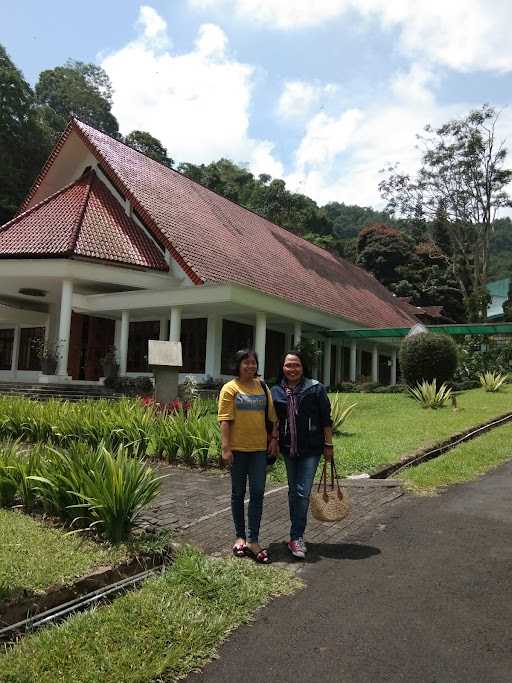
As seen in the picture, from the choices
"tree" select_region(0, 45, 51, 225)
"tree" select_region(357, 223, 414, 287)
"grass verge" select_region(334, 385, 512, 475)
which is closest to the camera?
"grass verge" select_region(334, 385, 512, 475)

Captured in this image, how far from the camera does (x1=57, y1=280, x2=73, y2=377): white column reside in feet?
56.5

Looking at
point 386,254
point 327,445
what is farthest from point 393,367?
point 327,445

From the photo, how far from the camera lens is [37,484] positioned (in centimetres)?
536

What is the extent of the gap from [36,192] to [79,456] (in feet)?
71.4

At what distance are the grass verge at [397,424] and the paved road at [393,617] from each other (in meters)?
2.89

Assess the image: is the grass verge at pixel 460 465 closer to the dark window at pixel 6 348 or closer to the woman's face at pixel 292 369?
the woman's face at pixel 292 369

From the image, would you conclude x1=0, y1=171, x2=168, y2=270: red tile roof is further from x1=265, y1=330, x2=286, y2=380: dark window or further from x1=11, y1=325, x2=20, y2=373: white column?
x1=265, y1=330, x2=286, y2=380: dark window

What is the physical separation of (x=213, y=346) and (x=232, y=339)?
1.32m

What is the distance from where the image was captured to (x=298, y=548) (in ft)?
14.4

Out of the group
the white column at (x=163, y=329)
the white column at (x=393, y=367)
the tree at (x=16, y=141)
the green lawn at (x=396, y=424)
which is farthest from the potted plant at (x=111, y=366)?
the tree at (x=16, y=141)

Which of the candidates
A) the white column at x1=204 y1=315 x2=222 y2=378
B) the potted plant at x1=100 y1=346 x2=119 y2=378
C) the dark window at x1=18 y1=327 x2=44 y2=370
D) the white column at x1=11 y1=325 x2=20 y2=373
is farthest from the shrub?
the white column at x1=11 y1=325 x2=20 y2=373

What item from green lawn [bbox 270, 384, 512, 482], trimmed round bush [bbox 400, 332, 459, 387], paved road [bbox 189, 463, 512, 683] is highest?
trimmed round bush [bbox 400, 332, 459, 387]

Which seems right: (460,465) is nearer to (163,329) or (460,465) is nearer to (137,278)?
(137,278)

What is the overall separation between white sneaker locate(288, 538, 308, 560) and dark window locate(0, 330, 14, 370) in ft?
73.1
